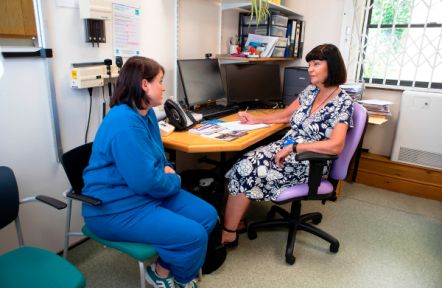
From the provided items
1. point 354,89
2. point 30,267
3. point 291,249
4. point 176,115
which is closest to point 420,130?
point 354,89

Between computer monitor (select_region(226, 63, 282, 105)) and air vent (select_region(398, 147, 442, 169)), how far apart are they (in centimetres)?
127

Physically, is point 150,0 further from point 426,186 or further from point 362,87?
point 426,186

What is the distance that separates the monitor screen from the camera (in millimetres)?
2303

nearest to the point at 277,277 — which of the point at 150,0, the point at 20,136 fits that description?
the point at 20,136

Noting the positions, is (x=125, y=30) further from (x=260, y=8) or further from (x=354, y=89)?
(x=354, y=89)

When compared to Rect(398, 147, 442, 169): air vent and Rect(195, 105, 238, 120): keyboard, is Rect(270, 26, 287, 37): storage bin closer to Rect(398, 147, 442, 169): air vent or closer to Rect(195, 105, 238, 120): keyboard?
Rect(195, 105, 238, 120): keyboard

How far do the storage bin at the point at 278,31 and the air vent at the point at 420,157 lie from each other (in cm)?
154

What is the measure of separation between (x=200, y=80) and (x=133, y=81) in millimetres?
1070

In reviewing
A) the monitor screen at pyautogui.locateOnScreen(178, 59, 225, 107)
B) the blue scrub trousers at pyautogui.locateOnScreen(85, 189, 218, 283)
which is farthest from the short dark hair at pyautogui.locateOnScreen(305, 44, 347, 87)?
the blue scrub trousers at pyautogui.locateOnScreen(85, 189, 218, 283)

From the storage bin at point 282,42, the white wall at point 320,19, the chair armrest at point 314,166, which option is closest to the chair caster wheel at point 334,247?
the chair armrest at point 314,166

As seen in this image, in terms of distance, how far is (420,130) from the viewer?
2.90 m

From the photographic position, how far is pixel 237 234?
2178 mm

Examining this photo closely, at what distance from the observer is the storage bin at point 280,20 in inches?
110

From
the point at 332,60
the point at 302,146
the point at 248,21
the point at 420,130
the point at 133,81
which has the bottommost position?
the point at 420,130
